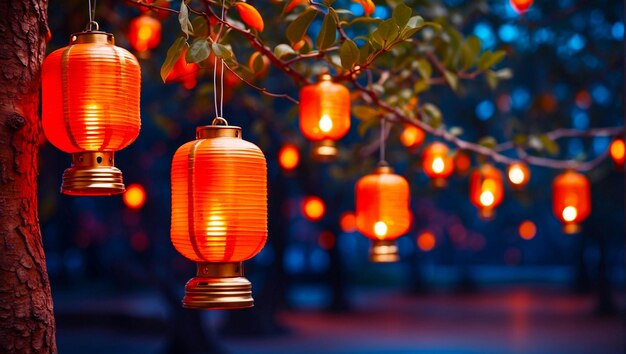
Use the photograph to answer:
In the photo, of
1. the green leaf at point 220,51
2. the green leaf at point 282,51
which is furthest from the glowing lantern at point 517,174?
the green leaf at point 220,51

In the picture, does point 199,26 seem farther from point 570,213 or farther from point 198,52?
point 570,213

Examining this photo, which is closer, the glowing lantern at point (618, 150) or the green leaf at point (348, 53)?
the green leaf at point (348, 53)

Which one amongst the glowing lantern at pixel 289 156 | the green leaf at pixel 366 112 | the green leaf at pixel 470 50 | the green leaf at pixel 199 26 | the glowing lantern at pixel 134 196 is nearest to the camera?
the green leaf at pixel 199 26

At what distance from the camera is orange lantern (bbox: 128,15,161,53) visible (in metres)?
5.19

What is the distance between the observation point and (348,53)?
2.84 meters

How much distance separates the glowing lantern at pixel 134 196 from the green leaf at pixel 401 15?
690cm

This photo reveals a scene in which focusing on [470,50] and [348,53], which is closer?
[348,53]

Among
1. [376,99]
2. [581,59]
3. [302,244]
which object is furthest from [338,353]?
[302,244]

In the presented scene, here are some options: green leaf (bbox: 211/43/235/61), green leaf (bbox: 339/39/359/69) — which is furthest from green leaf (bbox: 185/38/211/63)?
green leaf (bbox: 339/39/359/69)

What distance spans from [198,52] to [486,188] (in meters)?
3.49

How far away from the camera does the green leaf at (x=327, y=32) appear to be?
2705 millimetres

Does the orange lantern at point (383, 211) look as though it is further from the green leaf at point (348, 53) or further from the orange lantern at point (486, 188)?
the orange lantern at point (486, 188)

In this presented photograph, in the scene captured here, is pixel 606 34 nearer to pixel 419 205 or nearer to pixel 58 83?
pixel 58 83

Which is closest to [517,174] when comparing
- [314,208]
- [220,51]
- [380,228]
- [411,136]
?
[411,136]
